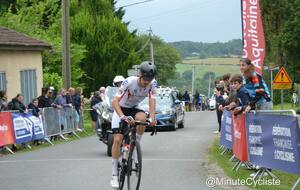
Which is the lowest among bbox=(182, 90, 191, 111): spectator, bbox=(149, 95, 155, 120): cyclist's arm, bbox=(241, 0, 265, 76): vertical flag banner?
bbox=(182, 90, 191, 111): spectator

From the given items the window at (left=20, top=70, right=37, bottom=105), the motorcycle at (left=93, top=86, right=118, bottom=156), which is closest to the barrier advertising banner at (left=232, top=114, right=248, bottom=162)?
the motorcycle at (left=93, top=86, right=118, bottom=156)

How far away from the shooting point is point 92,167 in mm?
14250

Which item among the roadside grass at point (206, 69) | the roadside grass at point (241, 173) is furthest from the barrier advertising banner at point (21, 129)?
the roadside grass at point (206, 69)

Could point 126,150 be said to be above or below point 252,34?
below

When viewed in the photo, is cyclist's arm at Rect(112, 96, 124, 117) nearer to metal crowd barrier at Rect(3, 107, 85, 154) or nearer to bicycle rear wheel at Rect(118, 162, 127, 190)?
bicycle rear wheel at Rect(118, 162, 127, 190)

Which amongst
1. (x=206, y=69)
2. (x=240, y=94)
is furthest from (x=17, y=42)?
(x=206, y=69)

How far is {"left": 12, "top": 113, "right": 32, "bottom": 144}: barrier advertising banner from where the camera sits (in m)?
19.8

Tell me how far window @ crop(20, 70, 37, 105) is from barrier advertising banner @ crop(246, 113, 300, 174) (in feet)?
65.0

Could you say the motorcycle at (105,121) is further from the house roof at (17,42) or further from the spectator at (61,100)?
the house roof at (17,42)

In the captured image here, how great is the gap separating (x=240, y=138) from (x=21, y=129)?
8920 mm

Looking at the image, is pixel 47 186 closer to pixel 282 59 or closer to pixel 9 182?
pixel 9 182

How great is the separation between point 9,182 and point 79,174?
4.69ft

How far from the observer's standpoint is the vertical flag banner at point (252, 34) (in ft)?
67.8

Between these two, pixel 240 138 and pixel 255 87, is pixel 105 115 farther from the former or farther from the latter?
pixel 255 87
